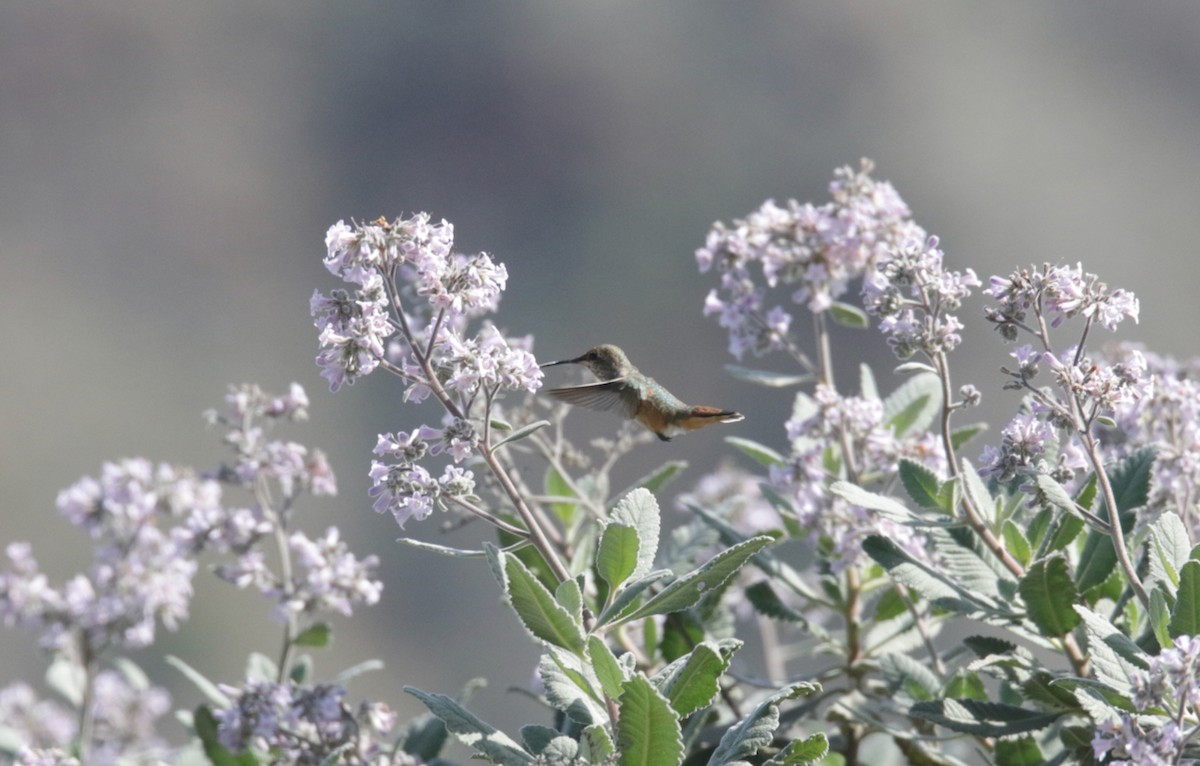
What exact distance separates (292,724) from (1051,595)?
1547 mm

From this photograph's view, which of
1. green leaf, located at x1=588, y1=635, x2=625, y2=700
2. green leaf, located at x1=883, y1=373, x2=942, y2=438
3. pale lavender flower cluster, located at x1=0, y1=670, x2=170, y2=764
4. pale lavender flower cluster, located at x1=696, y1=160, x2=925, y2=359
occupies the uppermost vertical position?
pale lavender flower cluster, located at x1=696, y1=160, x2=925, y2=359

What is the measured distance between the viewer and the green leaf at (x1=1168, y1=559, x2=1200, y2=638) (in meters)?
1.96

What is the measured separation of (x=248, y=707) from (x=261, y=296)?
29509 millimetres

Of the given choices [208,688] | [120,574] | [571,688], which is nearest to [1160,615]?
[571,688]

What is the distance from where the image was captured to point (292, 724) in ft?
8.89

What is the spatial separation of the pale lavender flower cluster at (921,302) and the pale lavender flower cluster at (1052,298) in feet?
0.28

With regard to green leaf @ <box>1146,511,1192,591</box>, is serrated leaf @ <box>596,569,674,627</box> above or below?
above

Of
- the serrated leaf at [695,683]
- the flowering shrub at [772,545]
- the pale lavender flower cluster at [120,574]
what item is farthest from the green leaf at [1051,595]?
the pale lavender flower cluster at [120,574]

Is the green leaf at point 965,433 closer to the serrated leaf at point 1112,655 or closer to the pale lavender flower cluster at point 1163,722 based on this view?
the serrated leaf at point 1112,655

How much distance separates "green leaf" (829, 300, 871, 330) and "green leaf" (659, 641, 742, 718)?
4.71ft

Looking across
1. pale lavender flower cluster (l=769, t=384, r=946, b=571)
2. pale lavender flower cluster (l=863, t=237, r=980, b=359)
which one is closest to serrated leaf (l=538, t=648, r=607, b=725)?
pale lavender flower cluster (l=863, t=237, r=980, b=359)

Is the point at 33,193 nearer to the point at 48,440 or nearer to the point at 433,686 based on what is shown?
the point at 48,440

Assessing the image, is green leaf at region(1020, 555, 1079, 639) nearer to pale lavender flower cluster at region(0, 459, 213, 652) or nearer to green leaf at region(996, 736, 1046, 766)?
green leaf at region(996, 736, 1046, 766)

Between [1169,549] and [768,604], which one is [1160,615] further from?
[768,604]
